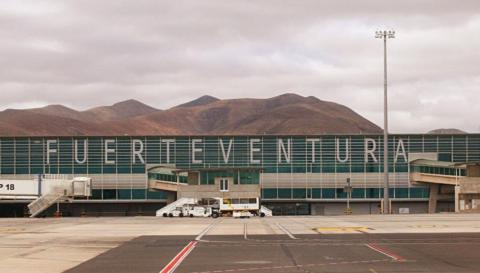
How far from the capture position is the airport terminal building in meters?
143

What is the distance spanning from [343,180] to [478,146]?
2698 centimetres

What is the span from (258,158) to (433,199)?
112 feet

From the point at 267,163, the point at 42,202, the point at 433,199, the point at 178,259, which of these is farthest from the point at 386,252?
the point at 267,163

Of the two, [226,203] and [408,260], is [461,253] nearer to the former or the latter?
[408,260]

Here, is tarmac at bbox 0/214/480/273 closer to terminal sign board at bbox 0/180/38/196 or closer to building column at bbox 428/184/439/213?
terminal sign board at bbox 0/180/38/196

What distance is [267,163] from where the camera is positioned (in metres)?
146

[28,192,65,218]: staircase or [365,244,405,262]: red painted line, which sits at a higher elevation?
[365,244,405,262]: red painted line

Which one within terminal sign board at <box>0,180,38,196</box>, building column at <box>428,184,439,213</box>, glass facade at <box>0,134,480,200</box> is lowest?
building column at <box>428,184,439,213</box>

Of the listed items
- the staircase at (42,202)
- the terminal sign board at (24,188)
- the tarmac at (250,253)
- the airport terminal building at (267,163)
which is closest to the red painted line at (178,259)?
the tarmac at (250,253)

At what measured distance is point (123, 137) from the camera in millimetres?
145625

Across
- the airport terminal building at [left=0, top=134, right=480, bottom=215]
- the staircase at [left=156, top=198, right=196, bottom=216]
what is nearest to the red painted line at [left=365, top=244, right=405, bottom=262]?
the staircase at [left=156, top=198, right=196, bottom=216]

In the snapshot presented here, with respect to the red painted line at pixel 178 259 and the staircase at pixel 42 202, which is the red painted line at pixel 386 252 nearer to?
the red painted line at pixel 178 259

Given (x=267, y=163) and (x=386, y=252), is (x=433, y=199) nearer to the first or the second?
(x=267, y=163)

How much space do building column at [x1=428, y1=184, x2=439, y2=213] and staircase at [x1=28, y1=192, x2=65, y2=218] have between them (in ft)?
213
